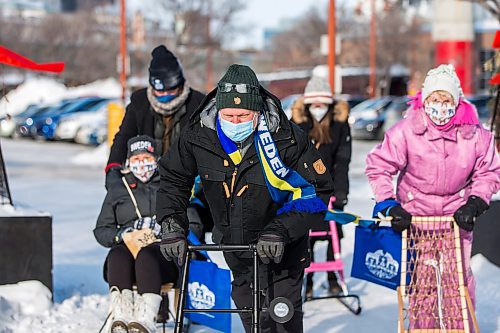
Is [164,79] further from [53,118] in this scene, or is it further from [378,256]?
[53,118]

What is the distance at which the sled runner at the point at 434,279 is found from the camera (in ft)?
19.5

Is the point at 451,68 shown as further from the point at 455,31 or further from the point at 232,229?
the point at 455,31

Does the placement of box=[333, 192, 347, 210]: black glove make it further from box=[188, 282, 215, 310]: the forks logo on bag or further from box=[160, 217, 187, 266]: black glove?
box=[160, 217, 187, 266]: black glove

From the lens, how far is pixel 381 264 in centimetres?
625

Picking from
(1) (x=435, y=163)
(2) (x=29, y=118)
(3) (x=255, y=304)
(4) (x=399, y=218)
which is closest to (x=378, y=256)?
(4) (x=399, y=218)

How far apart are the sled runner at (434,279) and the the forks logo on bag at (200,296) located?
1092 millimetres

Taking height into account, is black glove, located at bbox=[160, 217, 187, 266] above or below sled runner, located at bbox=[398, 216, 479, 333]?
above

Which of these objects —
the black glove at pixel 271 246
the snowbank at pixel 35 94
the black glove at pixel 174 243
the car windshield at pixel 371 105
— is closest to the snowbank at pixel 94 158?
the car windshield at pixel 371 105

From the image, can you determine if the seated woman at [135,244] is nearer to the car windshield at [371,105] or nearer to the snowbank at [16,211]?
the snowbank at [16,211]

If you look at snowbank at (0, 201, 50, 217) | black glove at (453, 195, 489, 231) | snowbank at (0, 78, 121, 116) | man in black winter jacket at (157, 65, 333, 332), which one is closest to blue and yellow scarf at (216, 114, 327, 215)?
man in black winter jacket at (157, 65, 333, 332)

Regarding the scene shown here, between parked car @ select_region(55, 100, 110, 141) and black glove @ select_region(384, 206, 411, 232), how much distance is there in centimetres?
2712

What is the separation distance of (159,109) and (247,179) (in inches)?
101

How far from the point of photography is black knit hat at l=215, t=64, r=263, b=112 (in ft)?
15.4

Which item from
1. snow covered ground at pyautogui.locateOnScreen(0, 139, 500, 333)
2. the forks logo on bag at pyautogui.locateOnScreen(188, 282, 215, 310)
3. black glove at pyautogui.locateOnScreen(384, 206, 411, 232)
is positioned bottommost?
snow covered ground at pyautogui.locateOnScreen(0, 139, 500, 333)
